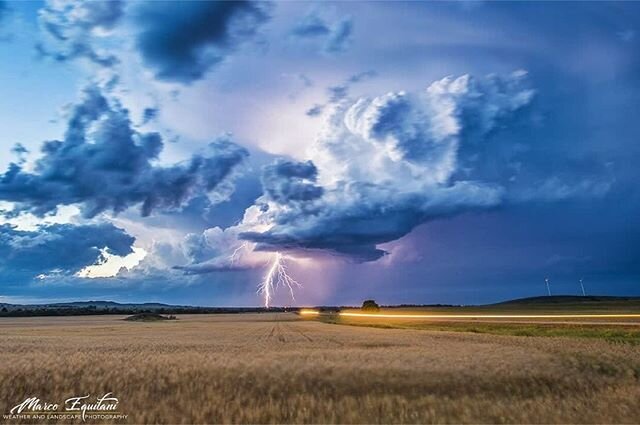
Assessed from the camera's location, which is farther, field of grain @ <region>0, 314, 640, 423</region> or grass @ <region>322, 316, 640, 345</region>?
grass @ <region>322, 316, 640, 345</region>

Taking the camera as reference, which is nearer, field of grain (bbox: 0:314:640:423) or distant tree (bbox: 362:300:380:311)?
field of grain (bbox: 0:314:640:423)

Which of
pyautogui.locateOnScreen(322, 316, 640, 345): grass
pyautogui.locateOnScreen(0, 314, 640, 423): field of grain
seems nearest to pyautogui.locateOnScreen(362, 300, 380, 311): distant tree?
pyautogui.locateOnScreen(322, 316, 640, 345): grass

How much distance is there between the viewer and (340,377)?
16109 millimetres

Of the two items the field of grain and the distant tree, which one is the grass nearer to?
the field of grain

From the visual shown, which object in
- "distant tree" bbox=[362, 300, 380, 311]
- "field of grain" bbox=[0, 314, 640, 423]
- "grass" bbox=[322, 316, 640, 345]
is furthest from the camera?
"distant tree" bbox=[362, 300, 380, 311]

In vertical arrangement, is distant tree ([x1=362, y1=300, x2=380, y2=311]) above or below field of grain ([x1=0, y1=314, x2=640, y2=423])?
above

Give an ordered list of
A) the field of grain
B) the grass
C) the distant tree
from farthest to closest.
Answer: the distant tree
the grass
the field of grain

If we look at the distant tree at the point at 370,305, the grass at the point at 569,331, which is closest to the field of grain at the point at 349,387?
the grass at the point at 569,331

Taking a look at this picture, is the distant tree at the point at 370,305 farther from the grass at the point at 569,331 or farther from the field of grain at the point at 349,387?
the field of grain at the point at 349,387

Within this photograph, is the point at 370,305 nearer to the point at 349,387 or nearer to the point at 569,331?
the point at 569,331

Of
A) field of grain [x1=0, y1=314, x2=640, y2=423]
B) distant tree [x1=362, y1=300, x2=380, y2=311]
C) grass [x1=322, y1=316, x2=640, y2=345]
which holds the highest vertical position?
distant tree [x1=362, y1=300, x2=380, y2=311]

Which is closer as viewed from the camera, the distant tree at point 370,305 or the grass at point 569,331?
the grass at point 569,331

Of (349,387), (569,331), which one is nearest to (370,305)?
(569,331)

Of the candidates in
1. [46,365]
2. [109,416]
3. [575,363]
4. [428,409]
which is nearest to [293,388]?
[428,409]
